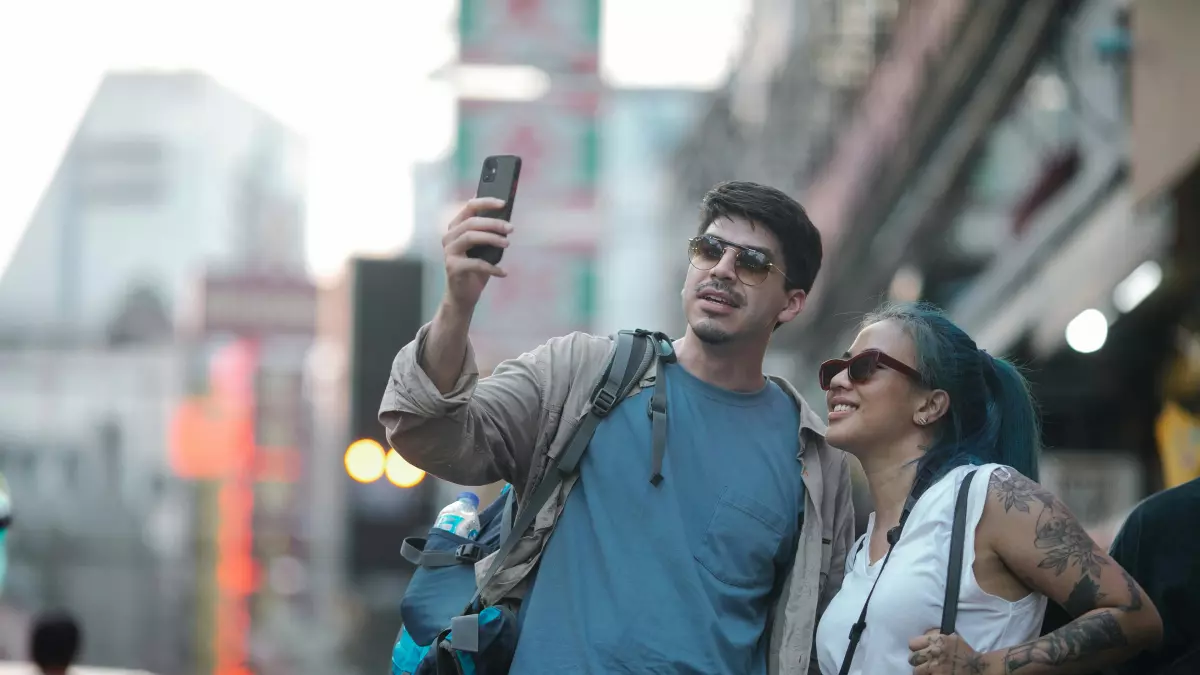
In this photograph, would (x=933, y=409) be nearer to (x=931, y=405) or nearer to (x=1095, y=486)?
(x=931, y=405)

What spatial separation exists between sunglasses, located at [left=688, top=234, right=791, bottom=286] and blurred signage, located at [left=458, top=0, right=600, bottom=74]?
661 inches

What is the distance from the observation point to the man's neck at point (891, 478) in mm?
3680

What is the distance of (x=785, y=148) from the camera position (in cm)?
2878

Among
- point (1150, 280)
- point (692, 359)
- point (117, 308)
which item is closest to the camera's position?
point (692, 359)

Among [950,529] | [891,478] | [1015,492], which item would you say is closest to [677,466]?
[891,478]

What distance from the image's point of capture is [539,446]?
13.4 feet

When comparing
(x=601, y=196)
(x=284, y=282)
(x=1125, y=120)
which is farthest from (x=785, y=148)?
(x=284, y=282)

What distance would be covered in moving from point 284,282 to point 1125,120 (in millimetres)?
68401

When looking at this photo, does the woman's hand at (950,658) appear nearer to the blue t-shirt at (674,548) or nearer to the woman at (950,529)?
the woman at (950,529)

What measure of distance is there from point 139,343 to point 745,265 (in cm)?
9284

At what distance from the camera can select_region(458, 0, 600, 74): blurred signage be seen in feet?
67.6

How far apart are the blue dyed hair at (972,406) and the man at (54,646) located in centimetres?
505

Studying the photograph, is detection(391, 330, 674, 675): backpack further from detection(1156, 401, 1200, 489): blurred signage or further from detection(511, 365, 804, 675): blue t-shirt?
detection(1156, 401, 1200, 489): blurred signage

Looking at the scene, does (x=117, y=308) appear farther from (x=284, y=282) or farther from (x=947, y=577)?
(x=947, y=577)
